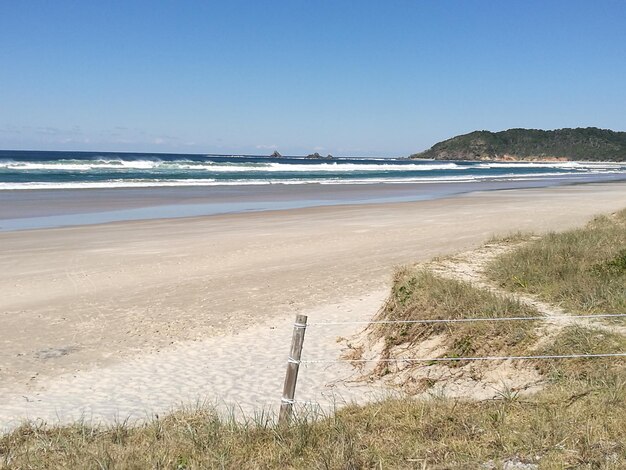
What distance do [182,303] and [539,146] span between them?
18376 centimetres

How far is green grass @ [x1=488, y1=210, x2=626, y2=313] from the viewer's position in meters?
8.07

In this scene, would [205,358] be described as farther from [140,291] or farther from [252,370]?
[140,291]

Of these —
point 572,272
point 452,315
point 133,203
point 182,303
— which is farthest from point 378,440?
point 133,203

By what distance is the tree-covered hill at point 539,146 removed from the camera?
171 meters

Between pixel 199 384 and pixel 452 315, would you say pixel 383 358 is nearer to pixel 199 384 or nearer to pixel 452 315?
pixel 452 315

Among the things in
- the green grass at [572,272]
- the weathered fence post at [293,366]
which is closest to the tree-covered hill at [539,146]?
the green grass at [572,272]

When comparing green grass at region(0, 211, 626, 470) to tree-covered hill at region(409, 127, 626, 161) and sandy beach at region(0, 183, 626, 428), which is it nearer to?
sandy beach at region(0, 183, 626, 428)

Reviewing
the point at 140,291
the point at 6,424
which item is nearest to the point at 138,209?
the point at 140,291

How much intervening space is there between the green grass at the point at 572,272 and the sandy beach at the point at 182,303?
232 centimetres

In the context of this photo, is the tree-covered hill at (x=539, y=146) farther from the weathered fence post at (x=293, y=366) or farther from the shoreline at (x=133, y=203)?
the weathered fence post at (x=293, y=366)

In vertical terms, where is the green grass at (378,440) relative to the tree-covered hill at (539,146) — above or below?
below

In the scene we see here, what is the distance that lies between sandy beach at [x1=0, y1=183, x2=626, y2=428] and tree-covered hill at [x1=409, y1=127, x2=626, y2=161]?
6420 inches

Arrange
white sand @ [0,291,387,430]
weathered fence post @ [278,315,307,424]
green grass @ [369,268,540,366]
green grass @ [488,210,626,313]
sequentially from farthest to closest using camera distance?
1. green grass @ [488,210,626,313]
2. green grass @ [369,268,540,366]
3. white sand @ [0,291,387,430]
4. weathered fence post @ [278,315,307,424]

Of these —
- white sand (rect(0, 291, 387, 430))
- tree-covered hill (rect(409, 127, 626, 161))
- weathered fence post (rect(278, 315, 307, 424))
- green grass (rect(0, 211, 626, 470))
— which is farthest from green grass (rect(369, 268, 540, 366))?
tree-covered hill (rect(409, 127, 626, 161))
